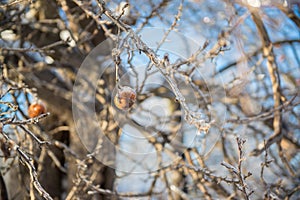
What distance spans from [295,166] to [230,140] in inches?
11.4

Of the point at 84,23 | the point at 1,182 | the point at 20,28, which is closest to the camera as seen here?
the point at 1,182

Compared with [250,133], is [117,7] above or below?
above

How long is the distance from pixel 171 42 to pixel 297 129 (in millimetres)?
911

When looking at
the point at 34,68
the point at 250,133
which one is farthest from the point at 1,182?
the point at 250,133

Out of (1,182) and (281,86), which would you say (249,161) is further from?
(1,182)

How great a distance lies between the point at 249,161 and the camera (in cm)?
163

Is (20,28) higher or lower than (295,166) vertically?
higher

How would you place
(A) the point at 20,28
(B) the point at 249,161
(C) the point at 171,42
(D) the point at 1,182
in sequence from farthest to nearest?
(A) the point at 20,28
(B) the point at 249,161
(D) the point at 1,182
(C) the point at 171,42

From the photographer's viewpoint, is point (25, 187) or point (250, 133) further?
point (250, 133)

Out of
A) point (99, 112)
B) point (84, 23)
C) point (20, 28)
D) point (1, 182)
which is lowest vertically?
point (1, 182)

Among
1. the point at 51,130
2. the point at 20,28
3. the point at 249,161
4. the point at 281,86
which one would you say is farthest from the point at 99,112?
the point at 281,86

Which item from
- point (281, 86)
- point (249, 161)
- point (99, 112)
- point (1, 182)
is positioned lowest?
point (1, 182)

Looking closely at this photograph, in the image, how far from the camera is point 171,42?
1.15 metres

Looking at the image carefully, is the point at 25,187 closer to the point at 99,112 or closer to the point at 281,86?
the point at 99,112
